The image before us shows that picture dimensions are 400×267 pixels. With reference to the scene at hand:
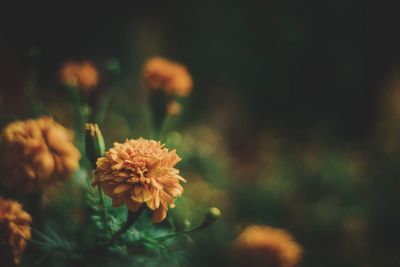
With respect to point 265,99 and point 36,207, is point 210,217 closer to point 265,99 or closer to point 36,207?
point 36,207

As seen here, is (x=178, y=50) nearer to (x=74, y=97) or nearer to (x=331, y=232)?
(x=331, y=232)

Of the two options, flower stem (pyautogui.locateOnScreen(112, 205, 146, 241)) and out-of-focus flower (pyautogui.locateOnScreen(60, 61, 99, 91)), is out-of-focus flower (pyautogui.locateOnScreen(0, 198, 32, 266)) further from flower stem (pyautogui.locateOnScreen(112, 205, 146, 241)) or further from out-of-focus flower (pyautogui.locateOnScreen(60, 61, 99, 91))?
out-of-focus flower (pyautogui.locateOnScreen(60, 61, 99, 91))

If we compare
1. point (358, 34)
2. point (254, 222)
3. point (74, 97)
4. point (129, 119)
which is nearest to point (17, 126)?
point (74, 97)

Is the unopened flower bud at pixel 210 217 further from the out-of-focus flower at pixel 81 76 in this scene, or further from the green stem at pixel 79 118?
the out-of-focus flower at pixel 81 76

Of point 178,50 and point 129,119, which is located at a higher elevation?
point 178,50

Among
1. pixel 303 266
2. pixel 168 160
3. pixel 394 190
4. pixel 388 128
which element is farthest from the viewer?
pixel 388 128

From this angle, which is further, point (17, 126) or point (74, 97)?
point (74, 97)

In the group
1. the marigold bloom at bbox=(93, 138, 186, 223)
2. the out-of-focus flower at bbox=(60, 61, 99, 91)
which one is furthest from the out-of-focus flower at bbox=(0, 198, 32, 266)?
the out-of-focus flower at bbox=(60, 61, 99, 91)

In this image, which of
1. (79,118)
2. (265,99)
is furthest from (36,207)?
(265,99)
